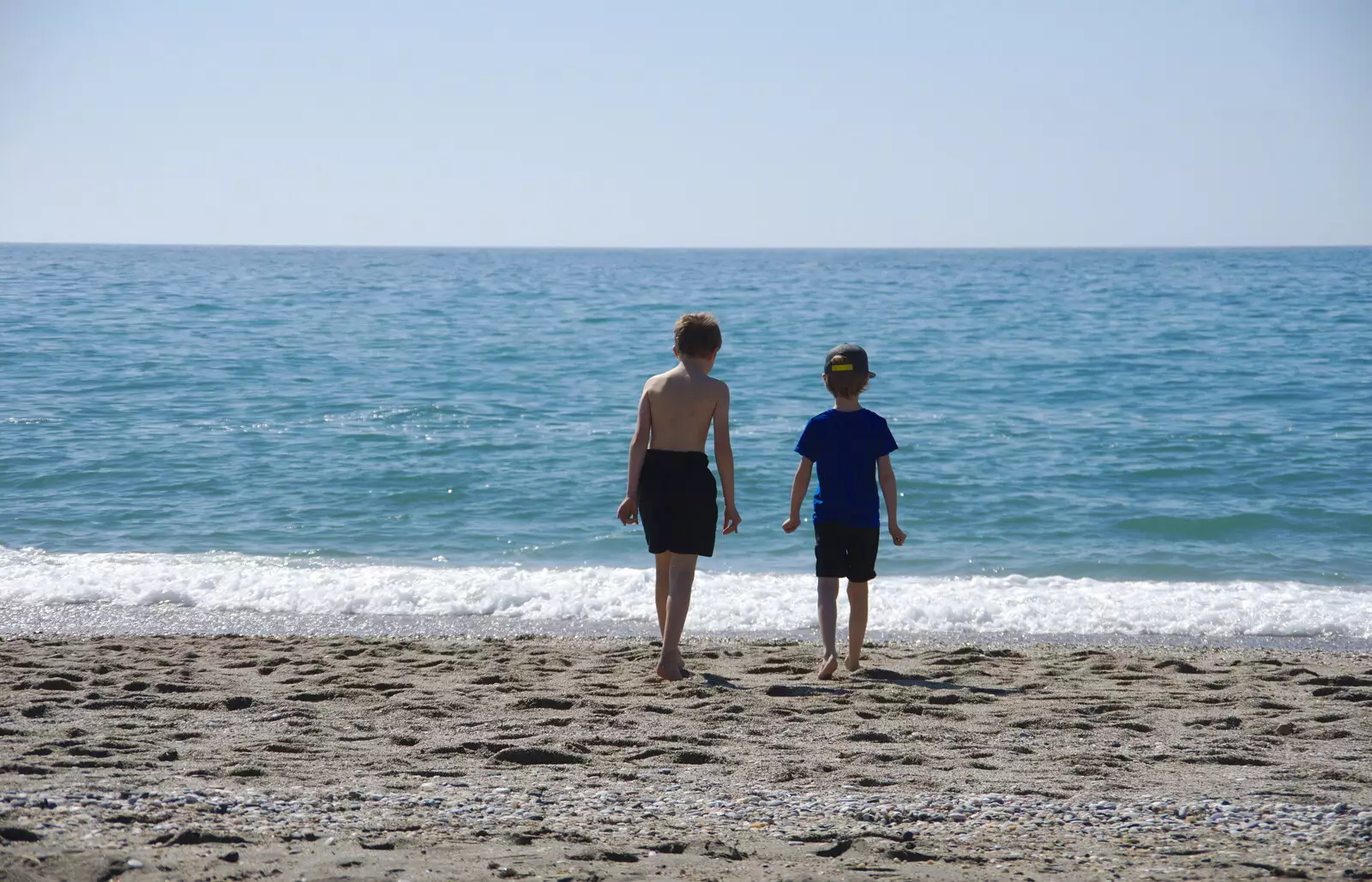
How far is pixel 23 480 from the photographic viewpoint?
453 inches

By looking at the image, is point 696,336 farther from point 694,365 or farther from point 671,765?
point 671,765

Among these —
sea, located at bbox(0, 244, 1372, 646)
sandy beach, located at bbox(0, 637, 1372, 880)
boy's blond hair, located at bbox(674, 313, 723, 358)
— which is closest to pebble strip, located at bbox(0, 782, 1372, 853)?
sandy beach, located at bbox(0, 637, 1372, 880)

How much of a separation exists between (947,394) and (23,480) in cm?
1220

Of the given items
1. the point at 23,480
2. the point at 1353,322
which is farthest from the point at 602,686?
the point at 1353,322

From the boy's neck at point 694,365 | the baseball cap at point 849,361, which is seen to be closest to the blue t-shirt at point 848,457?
the baseball cap at point 849,361

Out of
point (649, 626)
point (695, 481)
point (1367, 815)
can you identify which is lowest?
point (649, 626)

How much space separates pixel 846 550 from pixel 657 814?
2.27 metres

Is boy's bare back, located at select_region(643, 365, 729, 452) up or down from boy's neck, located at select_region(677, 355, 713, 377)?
down

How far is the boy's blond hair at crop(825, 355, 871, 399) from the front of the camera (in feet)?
17.2

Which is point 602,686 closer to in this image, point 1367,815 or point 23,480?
point 1367,815

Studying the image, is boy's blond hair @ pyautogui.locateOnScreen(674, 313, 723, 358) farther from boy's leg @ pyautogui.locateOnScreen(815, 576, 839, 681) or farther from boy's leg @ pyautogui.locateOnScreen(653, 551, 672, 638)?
boy's leg @ pyautogui.locateOnScreen(815, 576, 839, 681)

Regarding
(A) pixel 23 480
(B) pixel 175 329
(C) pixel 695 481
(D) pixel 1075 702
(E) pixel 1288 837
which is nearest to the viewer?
(E) pixel 1288 837

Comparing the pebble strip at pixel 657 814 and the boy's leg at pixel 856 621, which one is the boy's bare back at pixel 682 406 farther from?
the pebble strip at pixel 657 814

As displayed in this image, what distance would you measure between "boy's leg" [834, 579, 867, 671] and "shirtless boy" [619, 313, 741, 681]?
0.76 metres
